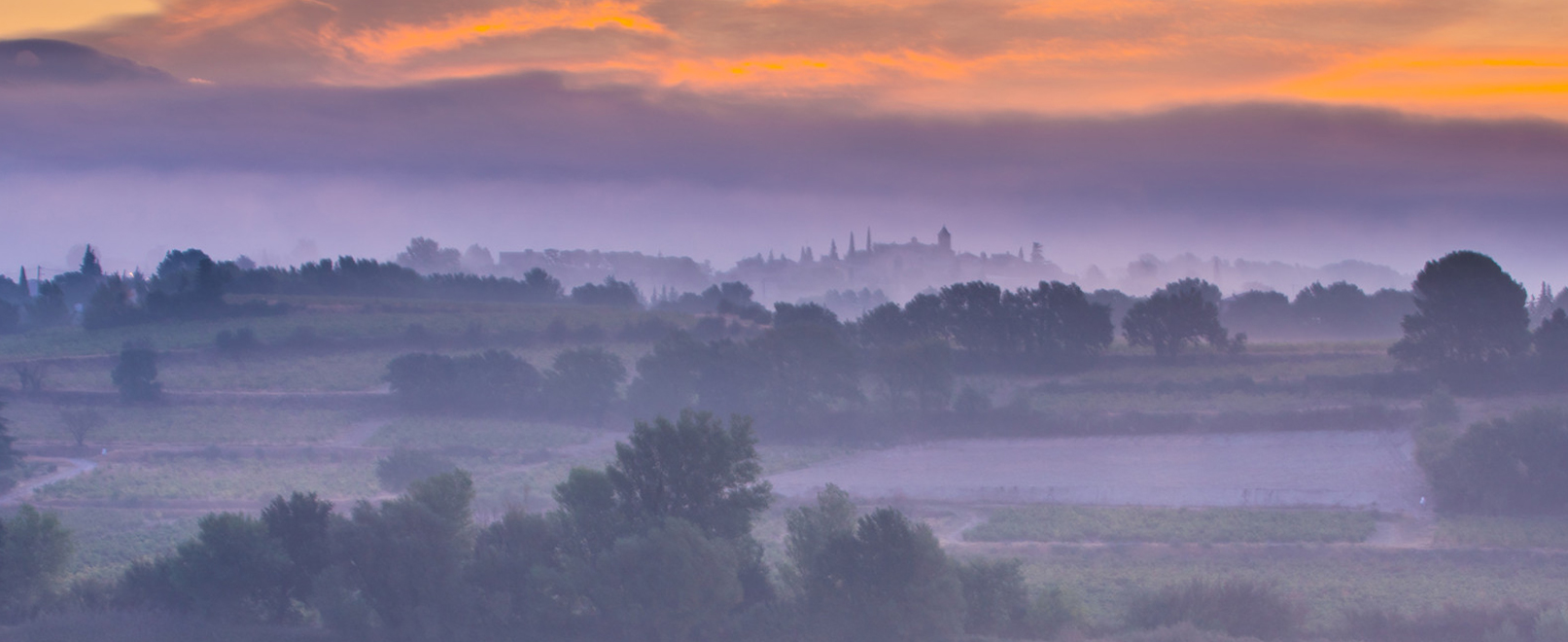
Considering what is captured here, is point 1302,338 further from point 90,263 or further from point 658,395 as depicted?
point 90,263

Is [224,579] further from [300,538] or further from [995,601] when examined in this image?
[995,601]

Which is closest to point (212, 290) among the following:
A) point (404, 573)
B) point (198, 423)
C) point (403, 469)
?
point (198, 423)

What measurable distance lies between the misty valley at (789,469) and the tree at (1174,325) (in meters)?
0.26

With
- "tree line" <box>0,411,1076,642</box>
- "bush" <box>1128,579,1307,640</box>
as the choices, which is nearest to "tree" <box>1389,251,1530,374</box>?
"bush" <box>1128,579,1307,640</box>

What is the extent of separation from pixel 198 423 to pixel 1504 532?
208ft

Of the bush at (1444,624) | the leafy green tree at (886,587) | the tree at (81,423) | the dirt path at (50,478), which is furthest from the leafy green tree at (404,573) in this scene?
the tree at (81,423)

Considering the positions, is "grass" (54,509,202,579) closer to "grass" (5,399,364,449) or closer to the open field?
"grass" (5,399,364,449)

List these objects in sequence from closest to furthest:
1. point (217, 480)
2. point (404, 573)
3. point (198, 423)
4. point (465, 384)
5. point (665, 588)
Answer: point (665, 588) < point (404, 573) < point (217, 480) < point (198, 423) < point (465, 384)

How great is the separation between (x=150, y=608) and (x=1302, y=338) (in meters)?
82.2

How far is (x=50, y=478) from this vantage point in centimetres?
4772

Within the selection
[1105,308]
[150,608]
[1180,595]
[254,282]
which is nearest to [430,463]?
[150,608]

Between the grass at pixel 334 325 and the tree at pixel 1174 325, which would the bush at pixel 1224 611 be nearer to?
the tree at pixel 1174 325

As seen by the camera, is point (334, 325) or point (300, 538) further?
point (334, 325)

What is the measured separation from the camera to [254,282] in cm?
9531
